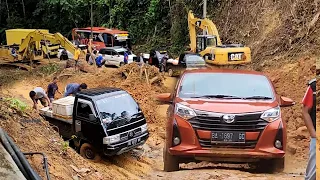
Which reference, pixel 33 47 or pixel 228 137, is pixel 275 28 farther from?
pixel 33 47

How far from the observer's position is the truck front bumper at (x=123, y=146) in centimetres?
624

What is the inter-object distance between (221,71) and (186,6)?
44.8 ft

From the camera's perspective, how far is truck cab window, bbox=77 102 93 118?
6.46 meters

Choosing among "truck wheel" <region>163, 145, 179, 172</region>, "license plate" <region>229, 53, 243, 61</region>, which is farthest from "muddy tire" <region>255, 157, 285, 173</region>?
"license plate" <region>229, 53, 243, 61</region>

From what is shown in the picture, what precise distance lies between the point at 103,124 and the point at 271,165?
9.20ft

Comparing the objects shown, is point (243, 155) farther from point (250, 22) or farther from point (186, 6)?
point (186, 6)

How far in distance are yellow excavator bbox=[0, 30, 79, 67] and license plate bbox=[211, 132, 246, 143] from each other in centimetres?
1112

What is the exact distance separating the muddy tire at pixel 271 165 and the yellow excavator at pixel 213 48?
3.52m

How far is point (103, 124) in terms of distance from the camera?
6281 mm

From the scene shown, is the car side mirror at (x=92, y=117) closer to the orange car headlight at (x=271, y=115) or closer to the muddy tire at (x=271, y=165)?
the muddy tire at (x=271, y=165)

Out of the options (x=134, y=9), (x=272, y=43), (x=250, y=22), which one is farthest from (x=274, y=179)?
(x=134, y=9)

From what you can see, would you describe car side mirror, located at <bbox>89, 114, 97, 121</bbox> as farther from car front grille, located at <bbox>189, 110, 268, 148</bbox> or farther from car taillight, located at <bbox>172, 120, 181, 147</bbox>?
car front grille, located at <bbox>189, 110, 268, 148</bbox>

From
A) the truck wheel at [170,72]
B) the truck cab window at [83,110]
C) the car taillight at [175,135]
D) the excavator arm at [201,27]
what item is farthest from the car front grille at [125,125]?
the excavator arm at [201,27]

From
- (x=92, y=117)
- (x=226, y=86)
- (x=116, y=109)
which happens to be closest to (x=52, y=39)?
(x=116, y=109)
